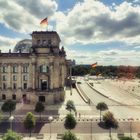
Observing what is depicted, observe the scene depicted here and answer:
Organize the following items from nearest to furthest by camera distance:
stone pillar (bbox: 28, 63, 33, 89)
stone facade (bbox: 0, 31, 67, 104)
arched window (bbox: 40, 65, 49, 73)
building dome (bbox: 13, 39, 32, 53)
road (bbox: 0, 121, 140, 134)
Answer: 1. road (bbox: 0, 121, 140, 134)
2. stone facade (bbox: 0, 31, 67, 104)
3. arched window (bbox: 40, 65, 49, 73)
4. stone pillar (bbox: 28, 63, 33, 89)
5. building dome (bbox: 13, 39, 32, 53)

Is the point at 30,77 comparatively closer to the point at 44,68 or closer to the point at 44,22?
the point at 44,68

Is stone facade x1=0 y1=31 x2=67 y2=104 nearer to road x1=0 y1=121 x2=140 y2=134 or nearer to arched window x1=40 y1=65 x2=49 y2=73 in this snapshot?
arched window x1=40 y1=65 x2=49 y2=73

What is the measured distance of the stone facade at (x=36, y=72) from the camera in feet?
284

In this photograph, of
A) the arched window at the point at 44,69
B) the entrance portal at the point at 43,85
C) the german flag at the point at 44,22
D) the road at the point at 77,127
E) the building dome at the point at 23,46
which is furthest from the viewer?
the building dome at the point at 23,46

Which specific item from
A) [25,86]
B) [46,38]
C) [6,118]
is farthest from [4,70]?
[6,118]

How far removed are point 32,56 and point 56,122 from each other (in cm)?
2901

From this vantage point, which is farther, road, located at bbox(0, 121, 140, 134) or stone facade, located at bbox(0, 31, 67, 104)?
stone facade, located at bbox(0, 31, 67, 104)

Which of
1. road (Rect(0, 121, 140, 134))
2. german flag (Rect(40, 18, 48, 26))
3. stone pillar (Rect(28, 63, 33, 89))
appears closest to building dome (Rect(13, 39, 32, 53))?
stone pillar (Rect(28, 63, 33, 89))

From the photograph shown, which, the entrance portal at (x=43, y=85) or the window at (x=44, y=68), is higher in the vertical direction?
the window at (x=44, y=68)

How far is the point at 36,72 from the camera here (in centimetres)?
8794

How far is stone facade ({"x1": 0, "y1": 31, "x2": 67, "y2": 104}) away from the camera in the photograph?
284 feet

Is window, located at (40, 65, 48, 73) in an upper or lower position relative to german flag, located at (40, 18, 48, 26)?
lower

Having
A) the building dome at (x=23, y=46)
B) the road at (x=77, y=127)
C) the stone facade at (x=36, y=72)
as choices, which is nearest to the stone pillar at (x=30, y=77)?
the stone facade at (x=36, y=72)

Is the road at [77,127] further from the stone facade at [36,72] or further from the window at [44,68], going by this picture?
the window at [44,68]
